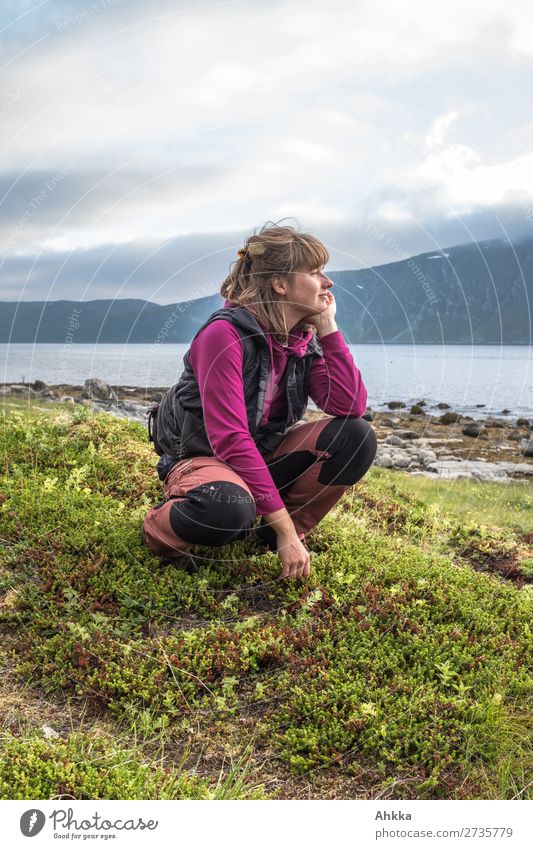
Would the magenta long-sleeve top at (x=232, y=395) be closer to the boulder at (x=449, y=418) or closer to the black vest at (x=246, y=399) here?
the black vest at (x=246, y=399)

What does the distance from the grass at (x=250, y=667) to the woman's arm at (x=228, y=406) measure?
1.04 metres

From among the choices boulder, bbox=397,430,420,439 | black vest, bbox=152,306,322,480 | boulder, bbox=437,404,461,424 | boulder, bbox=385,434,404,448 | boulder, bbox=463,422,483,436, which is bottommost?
boulder, bbox=385,434,404,448

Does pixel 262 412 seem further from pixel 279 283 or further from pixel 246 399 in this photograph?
pixel 279 283

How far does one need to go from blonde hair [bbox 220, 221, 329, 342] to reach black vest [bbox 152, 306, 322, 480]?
146mm

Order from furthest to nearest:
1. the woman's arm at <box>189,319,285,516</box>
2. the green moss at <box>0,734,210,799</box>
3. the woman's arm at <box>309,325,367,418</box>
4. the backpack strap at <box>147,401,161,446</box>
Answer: the backpack strap at <box>147,401,161,446</box>, the woman's arm at <box>309,325,367,418</box>, the woman's arm at <box>189,319,285,516</box>, the green moss at <box>0,734,210,799</box>

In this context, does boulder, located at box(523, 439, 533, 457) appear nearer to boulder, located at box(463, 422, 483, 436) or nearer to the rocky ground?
the rocky ground

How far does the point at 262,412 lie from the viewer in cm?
591

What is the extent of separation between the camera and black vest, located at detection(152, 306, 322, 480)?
18.2 ft

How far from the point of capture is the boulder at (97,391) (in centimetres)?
2360

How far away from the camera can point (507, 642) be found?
5395mm

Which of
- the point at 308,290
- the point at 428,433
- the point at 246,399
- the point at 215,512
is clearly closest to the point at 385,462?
the point at 428,433

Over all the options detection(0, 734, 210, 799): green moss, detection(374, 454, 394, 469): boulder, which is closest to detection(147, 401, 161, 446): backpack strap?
detection(0, 734, 210, 799): green moss

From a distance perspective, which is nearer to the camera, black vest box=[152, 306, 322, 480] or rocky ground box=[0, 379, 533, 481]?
black vest box=[152, 306, 322, 480]
